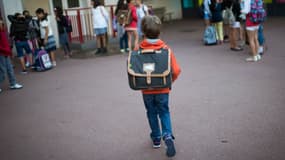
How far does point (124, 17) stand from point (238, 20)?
3068 mm

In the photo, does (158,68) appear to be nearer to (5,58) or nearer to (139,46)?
(139,46)

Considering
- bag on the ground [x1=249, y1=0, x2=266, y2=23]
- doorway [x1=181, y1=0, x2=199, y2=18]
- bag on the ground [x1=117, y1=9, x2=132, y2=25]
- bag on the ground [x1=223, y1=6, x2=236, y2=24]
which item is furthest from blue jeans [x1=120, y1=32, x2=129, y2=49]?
doorway [x1=181, y1=0, x2=199, y2=18]

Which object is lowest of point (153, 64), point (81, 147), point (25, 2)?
point (81, 147)

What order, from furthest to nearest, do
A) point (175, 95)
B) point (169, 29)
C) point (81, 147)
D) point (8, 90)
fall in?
1. point (169, 29)
2. point (8, 90)
3. point (175, 95)
4. point (81, 147)

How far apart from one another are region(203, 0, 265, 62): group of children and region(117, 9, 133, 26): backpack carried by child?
211cm

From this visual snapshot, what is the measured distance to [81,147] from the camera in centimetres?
442

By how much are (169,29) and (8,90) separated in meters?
9.15

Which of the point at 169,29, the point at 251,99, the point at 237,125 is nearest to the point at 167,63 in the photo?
the point at 237,125

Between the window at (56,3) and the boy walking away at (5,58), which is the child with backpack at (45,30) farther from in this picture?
the window at (56,3)

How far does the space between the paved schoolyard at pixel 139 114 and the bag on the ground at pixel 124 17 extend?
1763mm

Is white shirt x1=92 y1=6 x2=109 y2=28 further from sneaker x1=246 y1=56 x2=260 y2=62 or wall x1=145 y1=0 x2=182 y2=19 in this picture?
wall x1=145 y1=0 x2=182 y2=19

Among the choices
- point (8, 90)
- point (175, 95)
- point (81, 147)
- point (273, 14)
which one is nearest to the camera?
point (81, 147)

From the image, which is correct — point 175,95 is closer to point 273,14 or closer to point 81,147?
point 81,147

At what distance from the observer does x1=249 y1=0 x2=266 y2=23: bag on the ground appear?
24.7 ft
